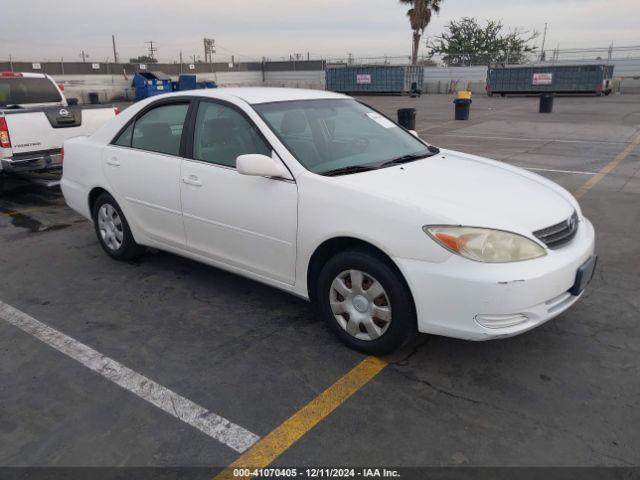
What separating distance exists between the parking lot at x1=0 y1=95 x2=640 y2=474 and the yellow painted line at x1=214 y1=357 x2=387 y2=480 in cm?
1

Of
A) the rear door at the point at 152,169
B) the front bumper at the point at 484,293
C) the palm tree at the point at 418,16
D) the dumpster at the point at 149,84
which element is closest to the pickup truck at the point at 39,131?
the rear door at the point at 152,169

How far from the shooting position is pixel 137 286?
14.9 ft

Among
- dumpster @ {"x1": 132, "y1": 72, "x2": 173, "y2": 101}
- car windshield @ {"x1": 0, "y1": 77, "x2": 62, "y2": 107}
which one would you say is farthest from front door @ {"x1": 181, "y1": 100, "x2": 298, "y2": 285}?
dumpster @ {"x1": 132, "y1": 72, "x2": 173, "y2": 101}

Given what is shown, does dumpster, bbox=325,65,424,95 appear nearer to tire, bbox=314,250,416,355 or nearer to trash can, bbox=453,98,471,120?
trash can, bbox=453,98,471,120

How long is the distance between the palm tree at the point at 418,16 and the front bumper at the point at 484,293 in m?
41.9

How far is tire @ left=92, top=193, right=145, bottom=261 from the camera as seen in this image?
4836 millimetres

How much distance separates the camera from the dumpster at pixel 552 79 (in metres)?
28.0

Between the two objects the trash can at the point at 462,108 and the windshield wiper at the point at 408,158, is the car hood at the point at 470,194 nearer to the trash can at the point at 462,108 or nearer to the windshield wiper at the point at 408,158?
the windshield wiper at the point at 408,158

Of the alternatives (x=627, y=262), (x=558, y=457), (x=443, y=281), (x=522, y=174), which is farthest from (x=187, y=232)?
(x=627, y=262)

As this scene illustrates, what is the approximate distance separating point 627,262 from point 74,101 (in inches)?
336

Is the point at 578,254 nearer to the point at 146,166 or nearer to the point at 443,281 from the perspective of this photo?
the point at 443,281

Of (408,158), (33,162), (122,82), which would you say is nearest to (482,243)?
(408,158)

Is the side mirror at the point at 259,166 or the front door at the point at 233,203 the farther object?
the front door at the point at 233,203

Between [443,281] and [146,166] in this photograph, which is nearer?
[443,281]
